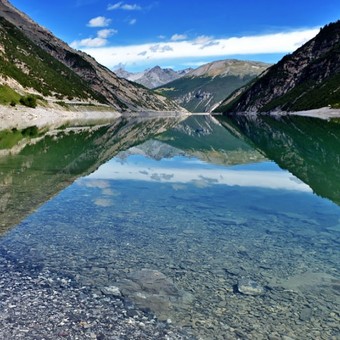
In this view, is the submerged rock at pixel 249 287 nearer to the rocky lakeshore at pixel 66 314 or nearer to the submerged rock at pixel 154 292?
the submerged rock at pixel 154 292

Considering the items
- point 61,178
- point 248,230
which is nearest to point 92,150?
point 61,178

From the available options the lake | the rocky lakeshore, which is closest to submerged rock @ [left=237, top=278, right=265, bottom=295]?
the lake

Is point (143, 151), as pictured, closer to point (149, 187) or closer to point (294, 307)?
point (149, 187)

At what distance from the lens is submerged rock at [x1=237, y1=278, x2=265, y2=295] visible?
51.6 ft

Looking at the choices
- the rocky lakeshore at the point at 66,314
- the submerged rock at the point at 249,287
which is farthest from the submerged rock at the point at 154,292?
the submerged rock at the point at 249,287

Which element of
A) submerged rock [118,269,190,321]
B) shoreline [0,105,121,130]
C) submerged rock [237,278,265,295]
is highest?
shoreline [0,105,121,130]

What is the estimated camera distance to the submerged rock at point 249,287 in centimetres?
1572

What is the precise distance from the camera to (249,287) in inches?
633

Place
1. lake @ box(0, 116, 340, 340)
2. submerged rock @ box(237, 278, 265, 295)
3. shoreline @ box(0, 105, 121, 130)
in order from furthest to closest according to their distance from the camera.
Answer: shoreline @ box(0, 105, 121, 130)
submerged rock @ box(237, 278, 265, 295)
lake @ box(0, 116, 340, 340)

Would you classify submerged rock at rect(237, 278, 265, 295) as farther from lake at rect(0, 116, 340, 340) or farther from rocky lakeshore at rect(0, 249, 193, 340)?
rocky lakeshore at rect(0, 249, 193, 340)

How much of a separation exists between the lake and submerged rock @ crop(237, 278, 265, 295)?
0.15 ft

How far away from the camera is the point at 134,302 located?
14844mm

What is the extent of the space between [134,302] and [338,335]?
22.9ft

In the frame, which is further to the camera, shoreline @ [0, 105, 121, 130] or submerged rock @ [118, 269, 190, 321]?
shoreline @ [0, 105, 121, 130]
